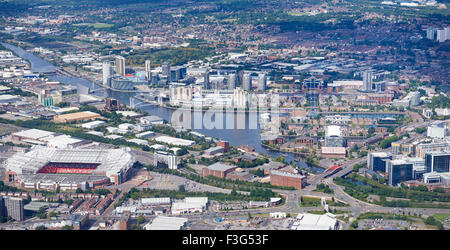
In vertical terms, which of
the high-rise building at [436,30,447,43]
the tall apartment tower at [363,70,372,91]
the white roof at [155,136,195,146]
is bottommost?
the white roof at [155,136,195,146]

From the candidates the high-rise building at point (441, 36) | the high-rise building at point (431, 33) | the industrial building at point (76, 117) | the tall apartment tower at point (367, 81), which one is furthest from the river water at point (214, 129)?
the high-rise building at point (431, 33)

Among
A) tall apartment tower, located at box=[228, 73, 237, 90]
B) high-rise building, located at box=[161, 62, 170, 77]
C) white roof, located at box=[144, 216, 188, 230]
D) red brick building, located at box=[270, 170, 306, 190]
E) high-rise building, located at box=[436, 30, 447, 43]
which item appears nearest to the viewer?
white roof, located at box=[144, 216, 188, 230]

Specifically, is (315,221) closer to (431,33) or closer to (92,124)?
(92,124)

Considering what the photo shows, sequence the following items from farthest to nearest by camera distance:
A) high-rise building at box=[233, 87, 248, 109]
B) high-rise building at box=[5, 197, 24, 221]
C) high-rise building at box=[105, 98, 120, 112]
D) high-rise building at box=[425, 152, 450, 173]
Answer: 1. high-rise building at box=[233, 87, 248, 109]
2. high-rise building at box=[105, 98, 120, 112]
3. high-rise building at box=[425, 152, 450, 173]
4. high-rise building at box=[5, 197, 24, 221]

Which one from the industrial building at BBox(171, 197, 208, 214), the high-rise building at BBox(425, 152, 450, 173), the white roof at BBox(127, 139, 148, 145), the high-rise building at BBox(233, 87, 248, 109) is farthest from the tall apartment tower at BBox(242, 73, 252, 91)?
the industrial building at BBox(171, 197, 208, 214)

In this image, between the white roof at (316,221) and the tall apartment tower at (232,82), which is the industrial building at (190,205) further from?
the tall apartment tower at (232,82)

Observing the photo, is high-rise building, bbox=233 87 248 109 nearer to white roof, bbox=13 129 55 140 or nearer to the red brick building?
white roof, bbox=13 129 55 140

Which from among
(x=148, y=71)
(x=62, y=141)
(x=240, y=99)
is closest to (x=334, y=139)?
(x=240, y=99)

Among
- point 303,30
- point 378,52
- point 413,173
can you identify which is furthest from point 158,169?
point 303,30
